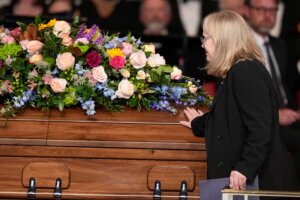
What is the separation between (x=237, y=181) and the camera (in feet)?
12.8

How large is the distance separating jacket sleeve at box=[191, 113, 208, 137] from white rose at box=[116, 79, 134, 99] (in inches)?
13.4

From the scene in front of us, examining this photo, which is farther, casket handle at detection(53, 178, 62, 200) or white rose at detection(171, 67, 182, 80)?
white rose at detection(171, 67, 182, 80)

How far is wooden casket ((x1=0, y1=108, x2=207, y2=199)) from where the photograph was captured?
4.25 m

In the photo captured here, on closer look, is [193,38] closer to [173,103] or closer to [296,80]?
[296,80]

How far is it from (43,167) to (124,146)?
396 millimetres

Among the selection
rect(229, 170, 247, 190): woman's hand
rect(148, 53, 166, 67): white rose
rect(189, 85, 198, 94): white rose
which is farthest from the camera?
rect(189, 85, 198, 94): white rose

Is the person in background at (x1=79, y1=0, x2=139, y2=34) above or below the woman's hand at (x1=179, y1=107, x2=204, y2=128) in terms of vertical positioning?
above

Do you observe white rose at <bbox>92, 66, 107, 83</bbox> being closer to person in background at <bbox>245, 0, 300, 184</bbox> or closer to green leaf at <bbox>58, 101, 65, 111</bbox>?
green leaf at <bbox>58, 101, 65, 111</bbox>

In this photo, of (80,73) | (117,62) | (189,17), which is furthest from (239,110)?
(189,17)

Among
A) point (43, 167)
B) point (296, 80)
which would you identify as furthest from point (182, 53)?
point (43, 167)

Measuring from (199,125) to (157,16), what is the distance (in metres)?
2.88

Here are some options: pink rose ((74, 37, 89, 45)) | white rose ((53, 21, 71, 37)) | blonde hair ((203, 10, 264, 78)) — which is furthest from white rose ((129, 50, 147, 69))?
blonde hair ((203, 10, 264, 78))

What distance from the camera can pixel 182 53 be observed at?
6.84m

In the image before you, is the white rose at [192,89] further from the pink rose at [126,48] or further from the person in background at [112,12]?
the person in background at [112,12]
